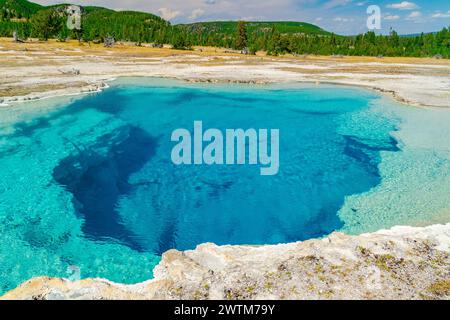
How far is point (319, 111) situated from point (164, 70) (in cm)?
3490

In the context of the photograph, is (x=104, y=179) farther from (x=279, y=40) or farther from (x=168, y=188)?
(x=279, y=40)

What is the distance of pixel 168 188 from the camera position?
751 inches

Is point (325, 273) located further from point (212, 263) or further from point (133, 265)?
point (133, 265)

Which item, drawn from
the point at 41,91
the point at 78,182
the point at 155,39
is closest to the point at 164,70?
the point at 41,91

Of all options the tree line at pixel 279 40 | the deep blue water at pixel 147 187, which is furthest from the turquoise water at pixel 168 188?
the tree line at pixel 279 40

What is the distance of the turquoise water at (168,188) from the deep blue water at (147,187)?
0.06 meters

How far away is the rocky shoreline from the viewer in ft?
26.5

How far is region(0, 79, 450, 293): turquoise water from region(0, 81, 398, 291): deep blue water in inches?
2.4

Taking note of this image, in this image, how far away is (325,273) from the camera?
8.77m

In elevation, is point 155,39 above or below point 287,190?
above

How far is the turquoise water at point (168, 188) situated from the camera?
45.2ft

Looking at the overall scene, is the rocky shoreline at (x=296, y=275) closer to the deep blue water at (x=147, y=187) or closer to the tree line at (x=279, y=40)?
the deep blue water at (x=147, y=187)

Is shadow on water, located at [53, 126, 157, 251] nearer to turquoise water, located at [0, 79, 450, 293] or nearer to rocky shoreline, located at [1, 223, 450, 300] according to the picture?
turquoise water, located at [0, 79, 450, 293]

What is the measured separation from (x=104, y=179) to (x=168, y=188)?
3667mm
